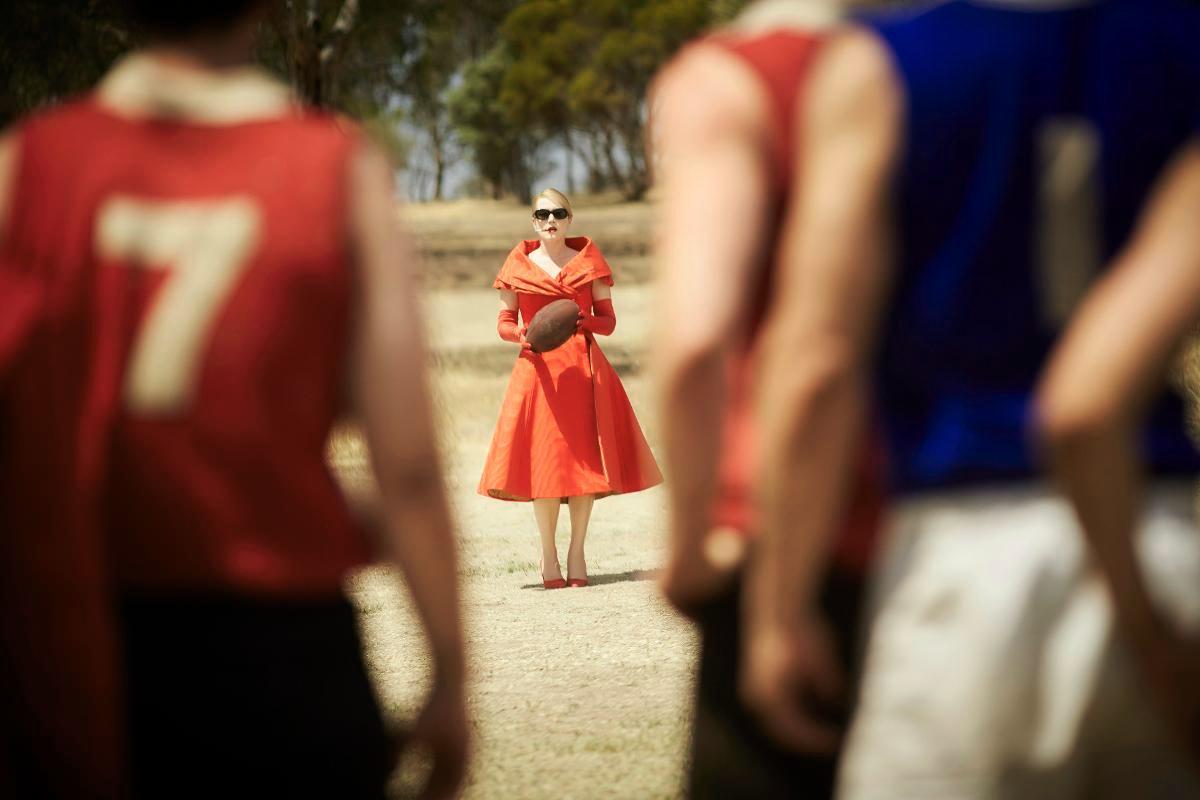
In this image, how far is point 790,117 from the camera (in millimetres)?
1913

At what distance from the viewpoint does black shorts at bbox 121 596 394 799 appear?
1.92 meters

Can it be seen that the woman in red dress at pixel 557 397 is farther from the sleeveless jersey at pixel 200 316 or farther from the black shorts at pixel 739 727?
the sleeveless jersey at pixel 200 316

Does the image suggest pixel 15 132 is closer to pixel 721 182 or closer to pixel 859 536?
pixel 721 182

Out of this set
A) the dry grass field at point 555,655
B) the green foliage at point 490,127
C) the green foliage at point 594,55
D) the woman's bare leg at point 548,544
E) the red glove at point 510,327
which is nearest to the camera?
the dry grass field at point 555,655

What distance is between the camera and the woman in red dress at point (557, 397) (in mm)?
9406

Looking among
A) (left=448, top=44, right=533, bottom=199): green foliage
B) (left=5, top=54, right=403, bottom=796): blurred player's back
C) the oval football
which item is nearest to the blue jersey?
(left=5, top=54, right=403, bottom=796): blurred player's back

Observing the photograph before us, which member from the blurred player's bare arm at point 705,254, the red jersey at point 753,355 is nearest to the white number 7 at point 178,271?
the blurred player's bare arm at point 705,254

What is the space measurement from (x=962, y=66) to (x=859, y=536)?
518 mm

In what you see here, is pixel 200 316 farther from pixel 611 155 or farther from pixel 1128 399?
pixel 611 155

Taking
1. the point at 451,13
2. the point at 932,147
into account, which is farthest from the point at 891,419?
the point at 451,13

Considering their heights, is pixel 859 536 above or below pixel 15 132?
below

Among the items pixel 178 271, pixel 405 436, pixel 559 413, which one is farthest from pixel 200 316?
pixel 559 413

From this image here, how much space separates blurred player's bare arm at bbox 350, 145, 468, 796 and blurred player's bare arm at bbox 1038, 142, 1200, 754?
0.65 metres

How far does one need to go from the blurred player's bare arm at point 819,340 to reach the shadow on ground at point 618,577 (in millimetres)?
7359
